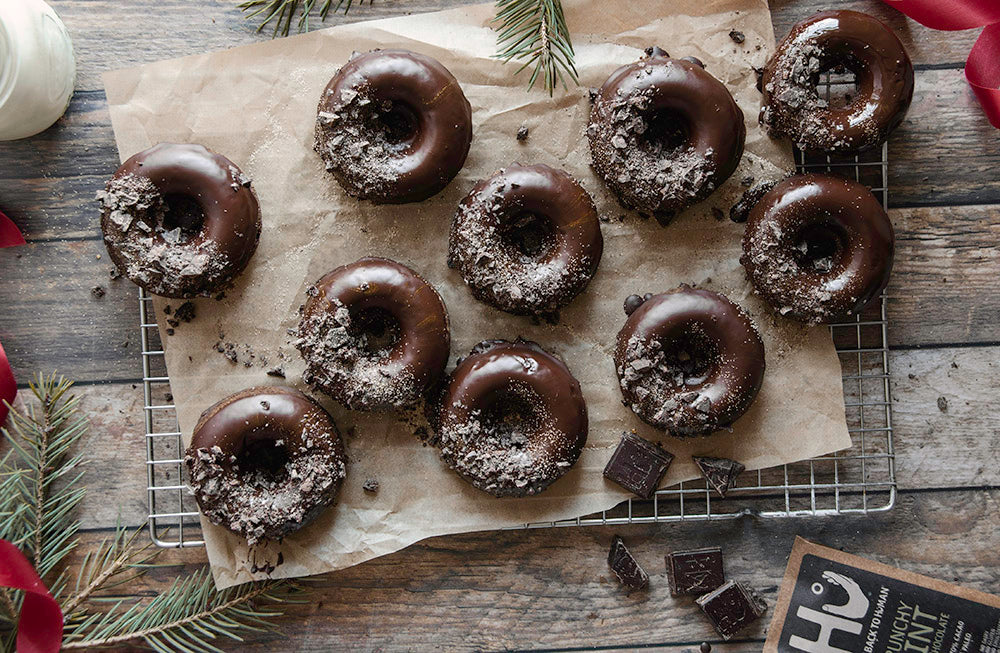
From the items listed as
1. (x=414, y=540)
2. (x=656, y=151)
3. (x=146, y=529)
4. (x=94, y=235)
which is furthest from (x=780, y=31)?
(x=146, y=529)

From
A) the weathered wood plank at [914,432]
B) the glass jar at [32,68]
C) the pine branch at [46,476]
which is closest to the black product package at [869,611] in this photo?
the weathered wood plank at [914,432]

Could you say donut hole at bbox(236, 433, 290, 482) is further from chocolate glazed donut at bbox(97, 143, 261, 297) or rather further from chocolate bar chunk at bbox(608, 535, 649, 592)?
chocolate bar chunk at bbox(608, 535, 649, 592)

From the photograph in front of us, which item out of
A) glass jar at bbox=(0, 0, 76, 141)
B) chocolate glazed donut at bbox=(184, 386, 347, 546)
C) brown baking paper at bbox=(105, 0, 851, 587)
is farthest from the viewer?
brown baking paper at bbox=(105, 0, 851, 587)

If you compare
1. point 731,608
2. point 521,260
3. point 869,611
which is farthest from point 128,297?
point 869,611

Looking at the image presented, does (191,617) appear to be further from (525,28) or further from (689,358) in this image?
(525,28)

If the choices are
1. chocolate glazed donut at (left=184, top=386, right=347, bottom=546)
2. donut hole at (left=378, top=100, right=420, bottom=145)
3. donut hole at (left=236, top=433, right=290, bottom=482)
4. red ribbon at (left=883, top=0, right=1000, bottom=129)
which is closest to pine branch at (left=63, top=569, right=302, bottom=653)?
chocolate glazed donut at (left=184, top=386, right=347, bottom=546)

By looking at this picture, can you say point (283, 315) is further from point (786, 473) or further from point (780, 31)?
point (780, 31)

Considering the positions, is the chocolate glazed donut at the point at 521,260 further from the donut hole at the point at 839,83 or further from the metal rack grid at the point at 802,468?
the donut hole at the point at 839,83
